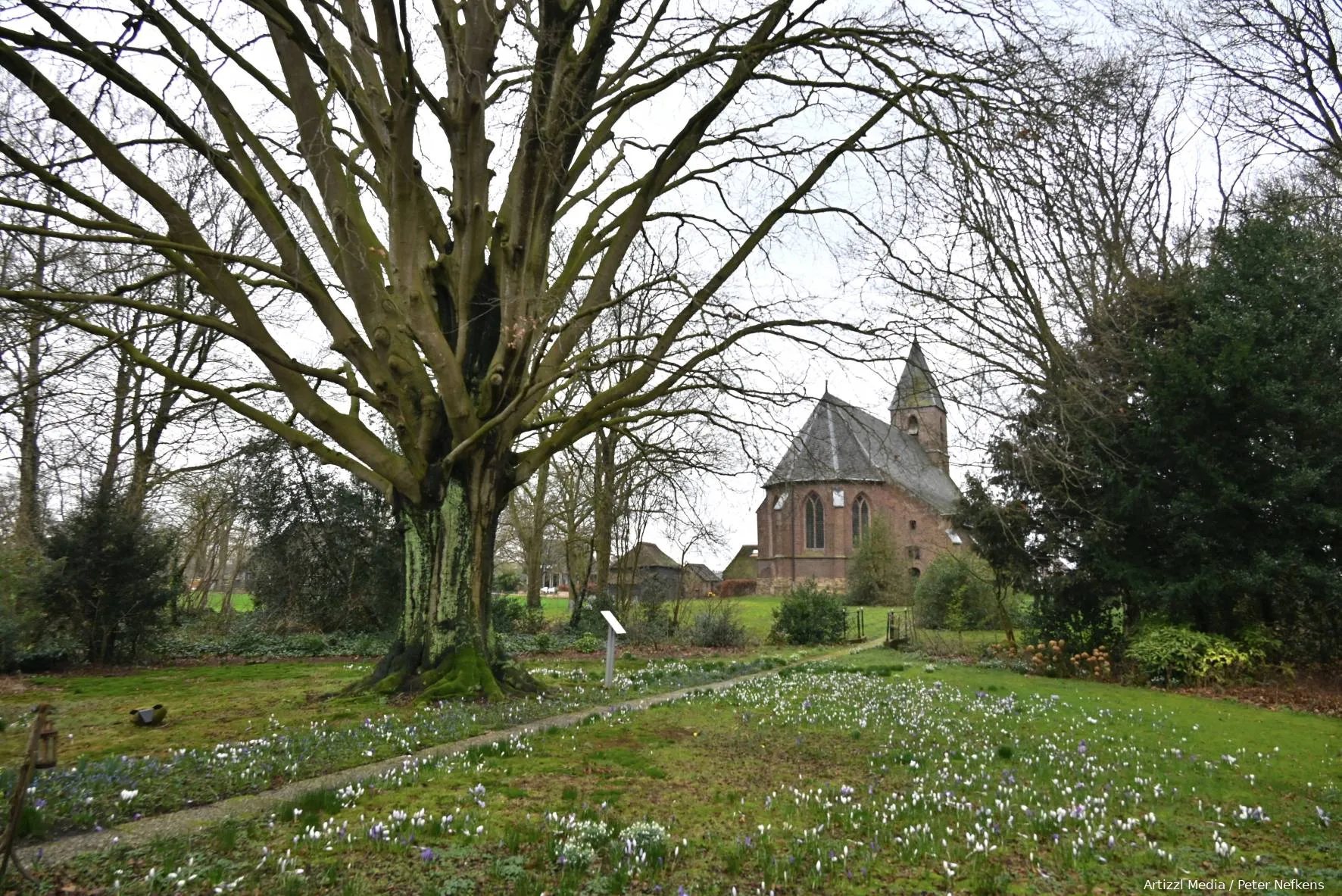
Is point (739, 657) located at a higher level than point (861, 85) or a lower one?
lower

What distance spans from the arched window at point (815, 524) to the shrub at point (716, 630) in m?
31.3

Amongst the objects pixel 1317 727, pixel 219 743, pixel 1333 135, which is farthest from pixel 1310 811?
pixel 1333 135

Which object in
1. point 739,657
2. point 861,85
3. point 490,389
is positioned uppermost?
point 861,85

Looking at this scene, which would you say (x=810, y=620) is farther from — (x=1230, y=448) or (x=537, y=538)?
(x=1230, y=448)

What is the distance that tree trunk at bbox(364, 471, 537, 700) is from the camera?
1041 centimetres

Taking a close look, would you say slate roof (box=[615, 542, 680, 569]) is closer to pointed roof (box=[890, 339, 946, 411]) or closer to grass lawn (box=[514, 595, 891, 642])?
grass lawn (box=[514, 595, 891, 642])

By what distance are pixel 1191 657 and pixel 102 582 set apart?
68.0 feet

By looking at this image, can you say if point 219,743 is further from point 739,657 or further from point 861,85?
point 739,657

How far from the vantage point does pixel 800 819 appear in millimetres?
5180

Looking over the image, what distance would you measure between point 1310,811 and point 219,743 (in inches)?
344

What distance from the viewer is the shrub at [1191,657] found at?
14.5 meters

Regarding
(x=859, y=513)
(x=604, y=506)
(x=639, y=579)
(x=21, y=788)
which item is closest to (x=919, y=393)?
(x=21, y=788)

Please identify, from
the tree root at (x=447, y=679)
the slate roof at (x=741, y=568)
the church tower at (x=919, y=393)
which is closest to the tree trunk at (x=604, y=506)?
the tree root at (x=447, y=679)

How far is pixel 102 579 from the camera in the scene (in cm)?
1609
